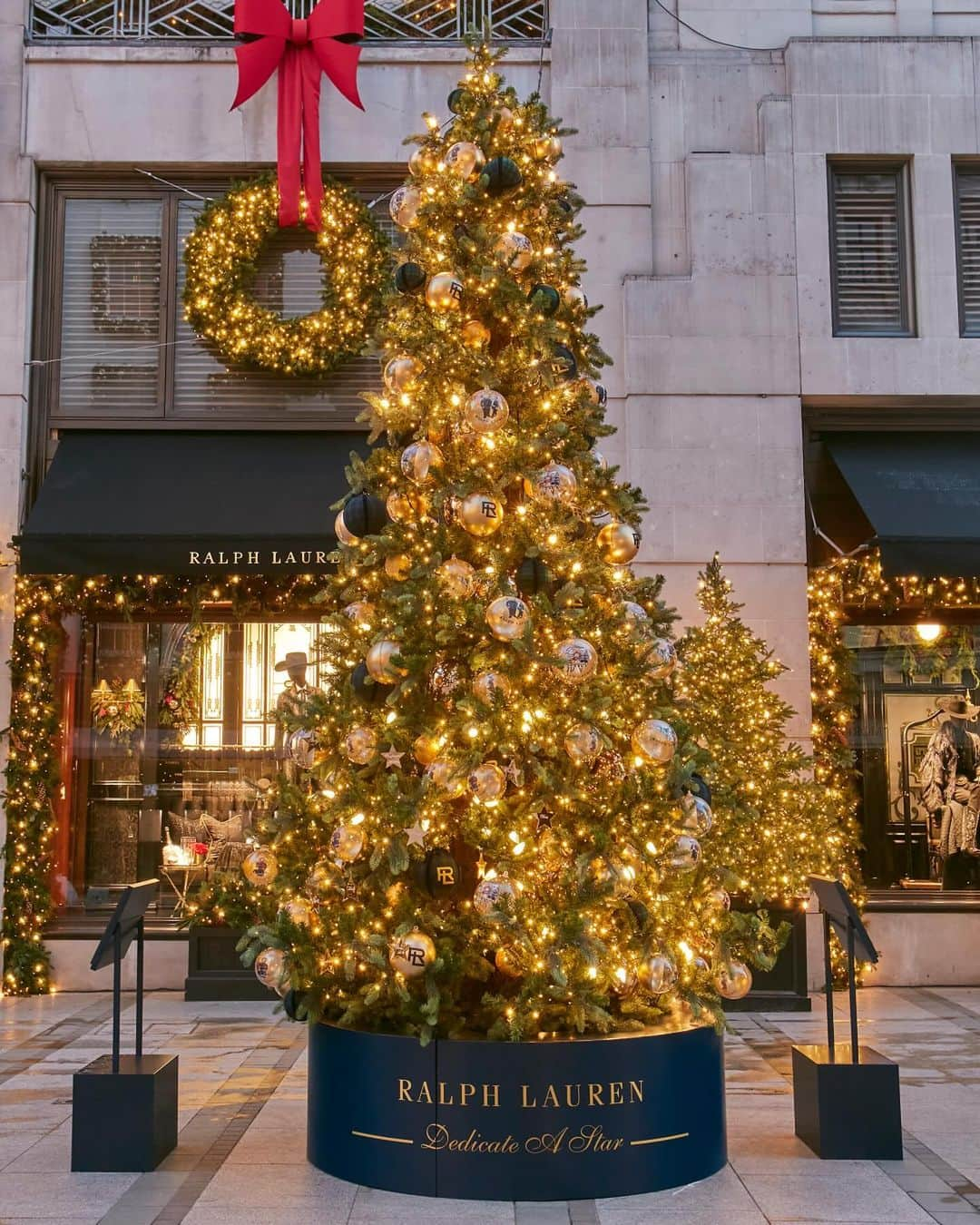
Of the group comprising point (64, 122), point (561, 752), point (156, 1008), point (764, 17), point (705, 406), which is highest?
point (764, 17)

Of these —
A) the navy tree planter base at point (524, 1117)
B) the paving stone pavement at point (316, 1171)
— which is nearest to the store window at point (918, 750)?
the paving stone pavement at point (316, 1171)

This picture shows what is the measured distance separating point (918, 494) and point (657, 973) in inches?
295

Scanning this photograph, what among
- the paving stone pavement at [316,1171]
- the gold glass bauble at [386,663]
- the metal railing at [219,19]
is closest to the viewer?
the paving stone pavement at [316,1171]

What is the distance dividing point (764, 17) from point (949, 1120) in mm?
10637

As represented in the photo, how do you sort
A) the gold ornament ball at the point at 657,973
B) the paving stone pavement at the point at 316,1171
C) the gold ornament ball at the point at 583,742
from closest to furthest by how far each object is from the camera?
the paving stone pavement at the point at 316,1171 < the gold ornament ball at the point at 657,973 < the gold ornament ball at the point at 583,742

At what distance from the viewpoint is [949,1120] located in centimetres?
756

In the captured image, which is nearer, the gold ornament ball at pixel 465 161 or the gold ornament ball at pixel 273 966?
the gold ornament ball at pixel 273 966

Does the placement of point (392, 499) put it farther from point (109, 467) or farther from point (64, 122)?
point (64, 122)

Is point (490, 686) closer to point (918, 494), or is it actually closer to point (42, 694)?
point (918, 494)

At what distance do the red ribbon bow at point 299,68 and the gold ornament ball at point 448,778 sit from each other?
804cm

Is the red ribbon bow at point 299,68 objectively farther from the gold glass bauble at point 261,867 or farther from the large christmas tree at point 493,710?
the gold glass bauble at point 261,867

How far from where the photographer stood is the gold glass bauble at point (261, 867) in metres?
6.70

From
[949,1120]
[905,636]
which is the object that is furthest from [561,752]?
[905,636]

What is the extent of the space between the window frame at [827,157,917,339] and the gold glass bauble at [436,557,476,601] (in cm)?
774
